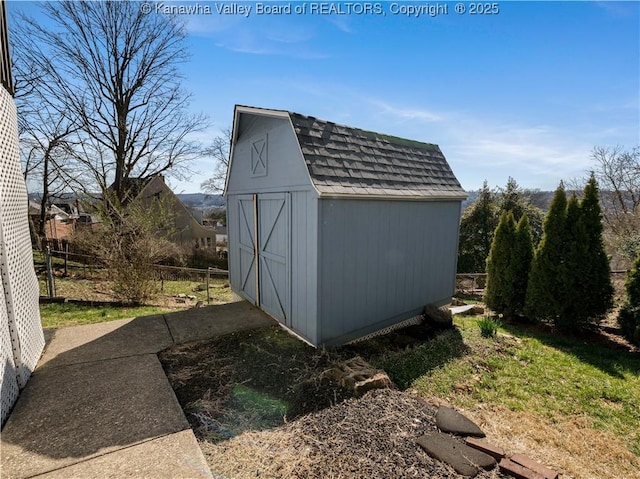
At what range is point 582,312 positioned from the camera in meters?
6.14

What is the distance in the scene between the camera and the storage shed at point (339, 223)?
441 centimetres

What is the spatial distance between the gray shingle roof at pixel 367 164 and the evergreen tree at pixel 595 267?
2599 mm

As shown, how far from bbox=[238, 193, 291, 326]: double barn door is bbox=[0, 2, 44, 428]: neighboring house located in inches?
131

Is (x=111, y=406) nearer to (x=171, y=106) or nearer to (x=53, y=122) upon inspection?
(x=53, y=122)

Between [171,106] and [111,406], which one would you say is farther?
[171,106]

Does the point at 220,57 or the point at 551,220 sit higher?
the point at 220,57

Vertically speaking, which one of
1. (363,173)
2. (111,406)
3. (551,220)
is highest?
(363,173)

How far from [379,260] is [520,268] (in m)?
4.60

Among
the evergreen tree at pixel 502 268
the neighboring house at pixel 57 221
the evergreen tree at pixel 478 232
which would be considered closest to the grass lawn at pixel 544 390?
the evergreen tree at pixel 502 268

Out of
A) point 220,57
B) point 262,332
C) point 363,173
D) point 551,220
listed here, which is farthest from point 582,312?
point 220,57

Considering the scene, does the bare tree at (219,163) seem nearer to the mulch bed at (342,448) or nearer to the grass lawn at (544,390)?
the grass lawn at (544,390)

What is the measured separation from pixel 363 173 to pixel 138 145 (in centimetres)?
1412

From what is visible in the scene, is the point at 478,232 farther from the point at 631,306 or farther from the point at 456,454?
the point at 456,454

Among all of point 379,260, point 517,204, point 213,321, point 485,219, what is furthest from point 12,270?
point 517,204
